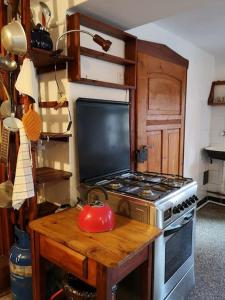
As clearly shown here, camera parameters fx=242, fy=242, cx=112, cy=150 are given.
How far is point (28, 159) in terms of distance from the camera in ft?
4.49

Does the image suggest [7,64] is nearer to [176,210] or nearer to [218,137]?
[176,210]

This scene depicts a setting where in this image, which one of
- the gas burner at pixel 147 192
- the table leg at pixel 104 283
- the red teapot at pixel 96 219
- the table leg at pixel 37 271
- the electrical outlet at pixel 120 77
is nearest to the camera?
the table leg at pixel 104 283

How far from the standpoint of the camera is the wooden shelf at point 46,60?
149 cm

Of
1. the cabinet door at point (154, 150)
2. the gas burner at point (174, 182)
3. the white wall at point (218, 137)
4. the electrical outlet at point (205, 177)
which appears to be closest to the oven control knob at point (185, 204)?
the gas burner at point (174, 182)

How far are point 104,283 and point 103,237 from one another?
22 centimetres

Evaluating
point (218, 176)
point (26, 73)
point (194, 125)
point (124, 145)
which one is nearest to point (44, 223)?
point (26, 73)

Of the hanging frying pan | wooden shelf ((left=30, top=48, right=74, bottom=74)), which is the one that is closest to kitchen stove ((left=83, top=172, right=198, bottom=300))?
wooden shelf ((left=30, top=48, right=74, bottom=74))

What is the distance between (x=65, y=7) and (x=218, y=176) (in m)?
3.17

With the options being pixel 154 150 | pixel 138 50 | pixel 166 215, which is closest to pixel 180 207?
pixel 166 215

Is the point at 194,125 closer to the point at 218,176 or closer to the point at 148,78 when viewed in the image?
the point at 218,176

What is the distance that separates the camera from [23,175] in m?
1.35

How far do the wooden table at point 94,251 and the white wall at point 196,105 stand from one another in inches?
79.8

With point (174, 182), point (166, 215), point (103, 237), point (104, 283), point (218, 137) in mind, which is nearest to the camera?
point (104, 283)

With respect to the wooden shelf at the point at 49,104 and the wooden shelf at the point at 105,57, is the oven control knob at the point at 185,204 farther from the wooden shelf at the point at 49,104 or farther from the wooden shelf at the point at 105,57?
the wooden shelf at the point at 105,57
